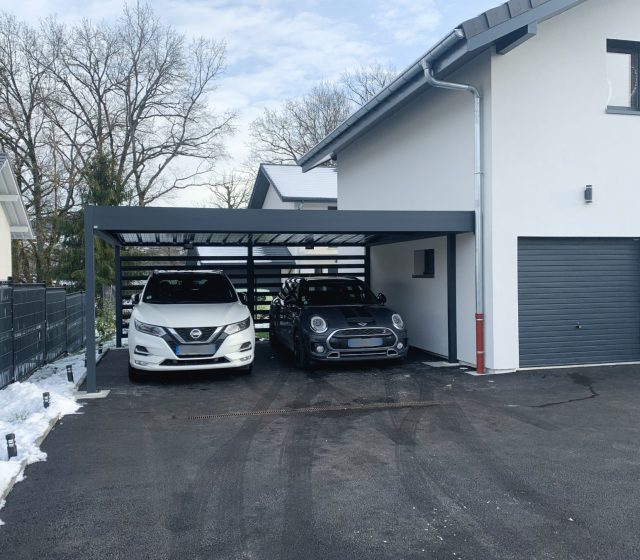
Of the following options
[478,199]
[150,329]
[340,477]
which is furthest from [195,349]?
[478,199]

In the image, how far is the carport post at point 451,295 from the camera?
10.2m

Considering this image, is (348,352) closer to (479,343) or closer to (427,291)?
(479,343)

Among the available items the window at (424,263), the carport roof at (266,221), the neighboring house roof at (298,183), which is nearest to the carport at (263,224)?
the carport roof at (266,221)

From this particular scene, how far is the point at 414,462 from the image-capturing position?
17.3ft

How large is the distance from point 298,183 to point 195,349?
17580 mm

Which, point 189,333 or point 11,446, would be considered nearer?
point 11,446

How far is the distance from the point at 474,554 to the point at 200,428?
12.0ft

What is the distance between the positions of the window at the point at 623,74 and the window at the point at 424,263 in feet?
12.9

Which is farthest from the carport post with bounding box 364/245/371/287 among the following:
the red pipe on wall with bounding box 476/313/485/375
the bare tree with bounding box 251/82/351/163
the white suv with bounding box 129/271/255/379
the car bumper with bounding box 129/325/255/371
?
the bare tree with bounding box 251/82/351/163

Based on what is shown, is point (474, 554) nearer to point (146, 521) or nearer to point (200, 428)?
point (146, 521)

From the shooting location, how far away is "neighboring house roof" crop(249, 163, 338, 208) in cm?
2355

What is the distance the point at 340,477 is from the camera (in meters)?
4.91

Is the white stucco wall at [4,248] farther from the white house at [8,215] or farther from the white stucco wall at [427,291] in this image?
the white stucco wall at [427,291]

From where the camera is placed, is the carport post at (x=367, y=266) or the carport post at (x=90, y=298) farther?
the carport post at (x=367, y=266)
